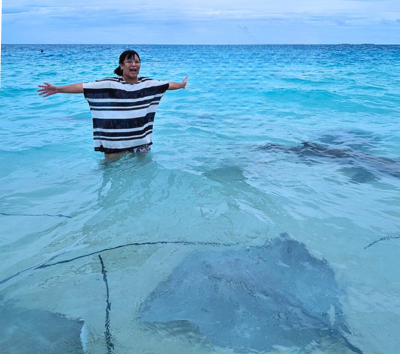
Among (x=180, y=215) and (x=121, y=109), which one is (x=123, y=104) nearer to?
(x=121, y=109)

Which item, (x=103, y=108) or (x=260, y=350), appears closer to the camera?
(x=260, y=350)

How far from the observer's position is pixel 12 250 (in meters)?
3.24

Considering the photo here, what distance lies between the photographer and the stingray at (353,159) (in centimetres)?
529

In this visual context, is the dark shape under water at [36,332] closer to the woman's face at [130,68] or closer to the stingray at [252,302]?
the stingray at [252,302]

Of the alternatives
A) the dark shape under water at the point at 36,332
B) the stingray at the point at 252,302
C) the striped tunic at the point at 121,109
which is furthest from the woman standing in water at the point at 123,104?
the dark shape under water at the point at 36,332

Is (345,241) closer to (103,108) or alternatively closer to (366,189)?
(366,189)

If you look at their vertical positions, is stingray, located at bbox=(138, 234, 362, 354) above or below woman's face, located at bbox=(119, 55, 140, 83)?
below

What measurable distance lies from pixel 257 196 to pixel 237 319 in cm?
220

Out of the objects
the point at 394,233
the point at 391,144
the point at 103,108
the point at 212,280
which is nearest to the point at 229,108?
the point at 391,144

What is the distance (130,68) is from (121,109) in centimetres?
50

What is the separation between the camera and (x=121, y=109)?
15.7ft

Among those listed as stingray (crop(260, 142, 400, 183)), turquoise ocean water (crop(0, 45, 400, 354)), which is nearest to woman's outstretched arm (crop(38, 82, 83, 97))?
turquoise ocean water (crop(0, 45, 400, 354))

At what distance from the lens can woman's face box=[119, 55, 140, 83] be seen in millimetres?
4582

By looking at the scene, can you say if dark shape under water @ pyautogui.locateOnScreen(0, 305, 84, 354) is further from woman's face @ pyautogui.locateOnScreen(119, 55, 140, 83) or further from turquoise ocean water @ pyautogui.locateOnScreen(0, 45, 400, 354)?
woman's face @ pyautogui.locateOnScreen(119, 55, 140, 83)
